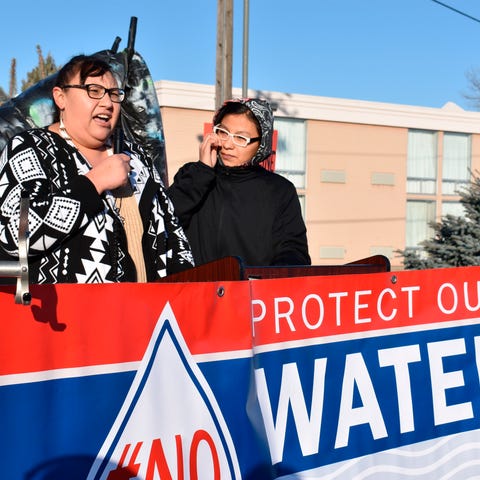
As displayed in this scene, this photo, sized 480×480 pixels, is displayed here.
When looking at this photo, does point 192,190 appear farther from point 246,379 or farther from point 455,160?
point 455,160

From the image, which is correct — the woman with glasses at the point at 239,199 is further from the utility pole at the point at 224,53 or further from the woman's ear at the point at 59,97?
the utility pole at the point at 224,53

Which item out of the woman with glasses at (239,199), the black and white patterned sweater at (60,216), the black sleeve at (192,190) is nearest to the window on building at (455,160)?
the woman with glasses at (239,199)

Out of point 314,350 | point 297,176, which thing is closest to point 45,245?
point 314,350

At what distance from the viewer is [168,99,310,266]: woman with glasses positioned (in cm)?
337

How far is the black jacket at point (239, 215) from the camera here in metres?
3.36

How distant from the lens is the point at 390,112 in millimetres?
25266

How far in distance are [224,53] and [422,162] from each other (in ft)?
48.5

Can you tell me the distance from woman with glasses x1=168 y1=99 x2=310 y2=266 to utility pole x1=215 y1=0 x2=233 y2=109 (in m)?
9.86

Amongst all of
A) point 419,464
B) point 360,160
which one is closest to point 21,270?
point 419,464

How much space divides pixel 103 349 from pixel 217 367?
0.38 meters

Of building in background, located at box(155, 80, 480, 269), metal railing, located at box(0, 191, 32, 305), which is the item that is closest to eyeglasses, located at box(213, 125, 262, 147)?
metal railing, located at box(0, 191, 32, 305)

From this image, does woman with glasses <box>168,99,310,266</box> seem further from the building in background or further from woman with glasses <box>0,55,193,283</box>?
the building in background

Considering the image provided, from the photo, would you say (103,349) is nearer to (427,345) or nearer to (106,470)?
(106,470)

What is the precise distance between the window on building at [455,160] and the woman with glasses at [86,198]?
2548 centimetres
